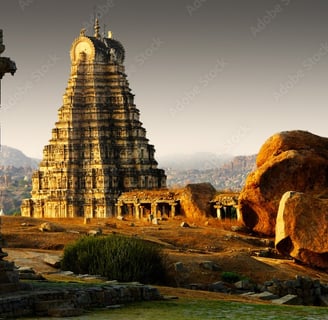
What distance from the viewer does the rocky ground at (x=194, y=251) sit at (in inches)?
1014

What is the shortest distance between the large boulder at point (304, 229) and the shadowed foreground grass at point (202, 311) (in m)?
11.8

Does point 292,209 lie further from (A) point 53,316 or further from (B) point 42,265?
(A) point 53,316

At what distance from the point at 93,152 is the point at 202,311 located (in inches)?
2332

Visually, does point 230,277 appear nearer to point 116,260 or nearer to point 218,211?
point 116,260

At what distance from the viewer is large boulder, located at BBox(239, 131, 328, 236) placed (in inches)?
1535

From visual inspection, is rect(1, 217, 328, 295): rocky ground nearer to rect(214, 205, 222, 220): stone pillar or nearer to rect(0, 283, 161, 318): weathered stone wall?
rect(0, 283, 161, 318): weathered stone wall

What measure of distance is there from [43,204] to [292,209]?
1950 inches

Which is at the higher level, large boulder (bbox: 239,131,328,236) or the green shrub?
large boulder (bbox: 239,131,328,236)

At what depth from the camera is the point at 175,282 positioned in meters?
24.1

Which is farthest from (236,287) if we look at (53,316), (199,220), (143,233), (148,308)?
(199,220)

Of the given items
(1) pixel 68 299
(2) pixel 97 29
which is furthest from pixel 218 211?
(2) pixel 97 29

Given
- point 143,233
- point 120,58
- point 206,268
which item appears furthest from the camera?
point 120,58

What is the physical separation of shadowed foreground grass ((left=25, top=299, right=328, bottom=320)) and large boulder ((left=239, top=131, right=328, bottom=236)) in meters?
21.9

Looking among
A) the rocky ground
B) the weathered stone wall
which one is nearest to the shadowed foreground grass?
the weathered stone wall
